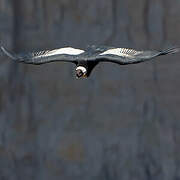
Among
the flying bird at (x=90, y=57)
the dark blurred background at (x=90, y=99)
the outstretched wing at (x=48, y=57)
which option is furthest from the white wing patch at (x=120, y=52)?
the dark blurred background at (x=90, y=99)

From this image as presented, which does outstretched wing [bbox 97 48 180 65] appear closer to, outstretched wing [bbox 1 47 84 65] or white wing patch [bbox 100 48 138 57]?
white wing patch [bbox 100 48 138 57]

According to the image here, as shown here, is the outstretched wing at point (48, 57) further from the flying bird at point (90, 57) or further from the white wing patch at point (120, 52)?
the white wing patch at point (120, 52)

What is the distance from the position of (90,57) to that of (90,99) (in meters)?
3.82

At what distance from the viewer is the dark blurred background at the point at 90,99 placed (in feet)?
30.4

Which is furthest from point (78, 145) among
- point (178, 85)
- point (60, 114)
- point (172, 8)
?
point (172, 8)

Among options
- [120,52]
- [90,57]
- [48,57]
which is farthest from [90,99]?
[90,57]

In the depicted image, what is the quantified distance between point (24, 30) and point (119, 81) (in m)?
1.40

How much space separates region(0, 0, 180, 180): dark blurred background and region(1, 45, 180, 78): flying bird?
10.4 ft

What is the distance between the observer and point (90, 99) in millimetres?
9547

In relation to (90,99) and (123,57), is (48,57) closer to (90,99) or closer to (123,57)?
(123,57)

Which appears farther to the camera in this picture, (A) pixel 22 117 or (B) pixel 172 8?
(A) pixel 22 117

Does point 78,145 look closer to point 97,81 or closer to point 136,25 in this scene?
point 97,81

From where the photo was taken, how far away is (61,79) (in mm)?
9625

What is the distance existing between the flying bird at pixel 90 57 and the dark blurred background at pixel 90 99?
3.17 metres
